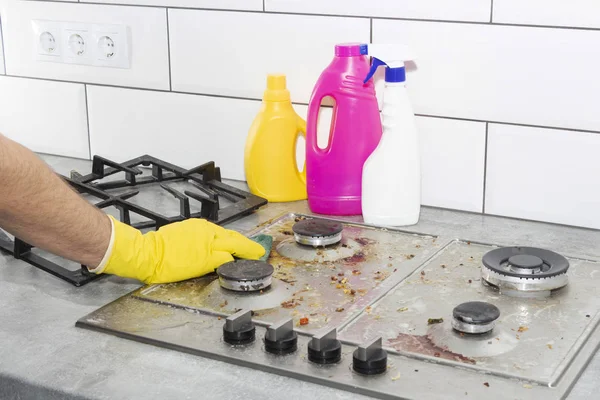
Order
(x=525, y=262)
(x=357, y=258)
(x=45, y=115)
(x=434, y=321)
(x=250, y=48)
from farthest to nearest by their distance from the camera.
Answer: (x=45, y=115) → (x=250, y=48) → (x=357, y=258) → (x=525, y=262) → (x=434, y=321)

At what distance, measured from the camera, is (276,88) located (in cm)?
161

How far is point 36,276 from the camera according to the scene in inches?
52.6

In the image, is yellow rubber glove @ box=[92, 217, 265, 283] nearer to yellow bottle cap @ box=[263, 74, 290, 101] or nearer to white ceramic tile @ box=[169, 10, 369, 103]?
yellow bottle cap @ box=[263, 74, 290, 101]

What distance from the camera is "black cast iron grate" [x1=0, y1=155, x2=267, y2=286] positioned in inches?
54.0

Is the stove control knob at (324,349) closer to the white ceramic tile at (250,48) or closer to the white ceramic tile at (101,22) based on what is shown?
the white ceramic tile at (250,48)

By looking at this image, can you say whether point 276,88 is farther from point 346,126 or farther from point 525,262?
point 525,262

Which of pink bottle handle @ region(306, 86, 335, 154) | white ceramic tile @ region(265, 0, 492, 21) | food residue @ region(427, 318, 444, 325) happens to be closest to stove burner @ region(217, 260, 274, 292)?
food residue @ region(427, 318, 444, 325)

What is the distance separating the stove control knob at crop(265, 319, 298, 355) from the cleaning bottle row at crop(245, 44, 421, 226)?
1.57 ft

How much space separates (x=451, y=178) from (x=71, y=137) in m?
0.92

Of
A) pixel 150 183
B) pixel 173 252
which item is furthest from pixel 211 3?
pixel 173 252

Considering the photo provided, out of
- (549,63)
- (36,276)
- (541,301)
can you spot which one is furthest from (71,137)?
(541,301)

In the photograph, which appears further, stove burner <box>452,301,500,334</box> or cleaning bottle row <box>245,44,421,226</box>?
cleaning bottle row <box>245,44,421,226</box>

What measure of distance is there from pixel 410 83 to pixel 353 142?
0.17 meters

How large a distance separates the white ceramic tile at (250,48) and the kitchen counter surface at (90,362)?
0.58 metres
